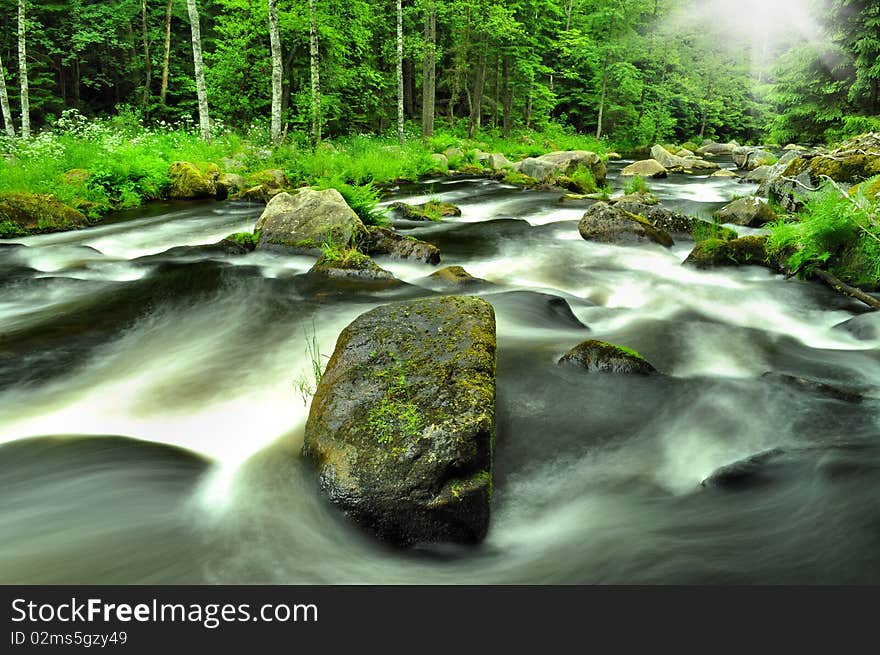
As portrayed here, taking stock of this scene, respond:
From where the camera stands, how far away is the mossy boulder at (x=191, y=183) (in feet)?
46.2

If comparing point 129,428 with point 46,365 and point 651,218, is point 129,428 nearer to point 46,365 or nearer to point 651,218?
point 46,365

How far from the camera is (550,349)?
5098 mm

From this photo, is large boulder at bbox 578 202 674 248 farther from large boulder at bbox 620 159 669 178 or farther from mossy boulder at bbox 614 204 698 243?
large boulder at bbox 620 159 669 178

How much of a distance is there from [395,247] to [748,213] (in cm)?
726

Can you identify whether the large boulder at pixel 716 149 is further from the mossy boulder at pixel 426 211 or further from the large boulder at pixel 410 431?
the large boulder at pixel 410 431

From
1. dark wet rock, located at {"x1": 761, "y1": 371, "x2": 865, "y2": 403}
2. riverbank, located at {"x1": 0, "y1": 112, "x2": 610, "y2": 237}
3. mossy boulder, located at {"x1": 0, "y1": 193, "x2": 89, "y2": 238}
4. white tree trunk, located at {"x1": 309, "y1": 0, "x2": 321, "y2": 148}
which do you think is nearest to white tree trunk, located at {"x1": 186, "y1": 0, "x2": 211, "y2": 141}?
riverbank, located at {"x1": 0, "y1": 112, "x2": 610, "y2": 237}

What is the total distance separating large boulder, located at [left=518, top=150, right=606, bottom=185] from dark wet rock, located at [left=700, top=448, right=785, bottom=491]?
52.3ft

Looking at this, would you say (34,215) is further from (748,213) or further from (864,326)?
(748,213)

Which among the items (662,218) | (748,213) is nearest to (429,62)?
(662,218)

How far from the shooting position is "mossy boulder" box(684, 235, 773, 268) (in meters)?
7.99

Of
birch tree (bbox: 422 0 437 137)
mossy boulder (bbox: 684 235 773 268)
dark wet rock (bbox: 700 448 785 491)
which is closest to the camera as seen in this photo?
dark wet rock (bbox: 700 448 785 491)

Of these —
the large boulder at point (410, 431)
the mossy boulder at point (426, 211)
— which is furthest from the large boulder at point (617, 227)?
the large boulder at point (410, 431)

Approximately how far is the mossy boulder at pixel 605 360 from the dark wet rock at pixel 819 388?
39.7 inches

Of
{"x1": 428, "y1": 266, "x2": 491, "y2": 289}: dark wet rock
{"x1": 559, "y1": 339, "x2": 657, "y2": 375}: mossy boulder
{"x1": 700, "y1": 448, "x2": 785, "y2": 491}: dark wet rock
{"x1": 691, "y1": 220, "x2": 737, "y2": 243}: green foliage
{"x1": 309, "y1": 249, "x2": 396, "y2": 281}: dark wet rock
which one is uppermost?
{"x1": 691, "y1": 220, "x2": 737, "y2": 243}: green foliage
